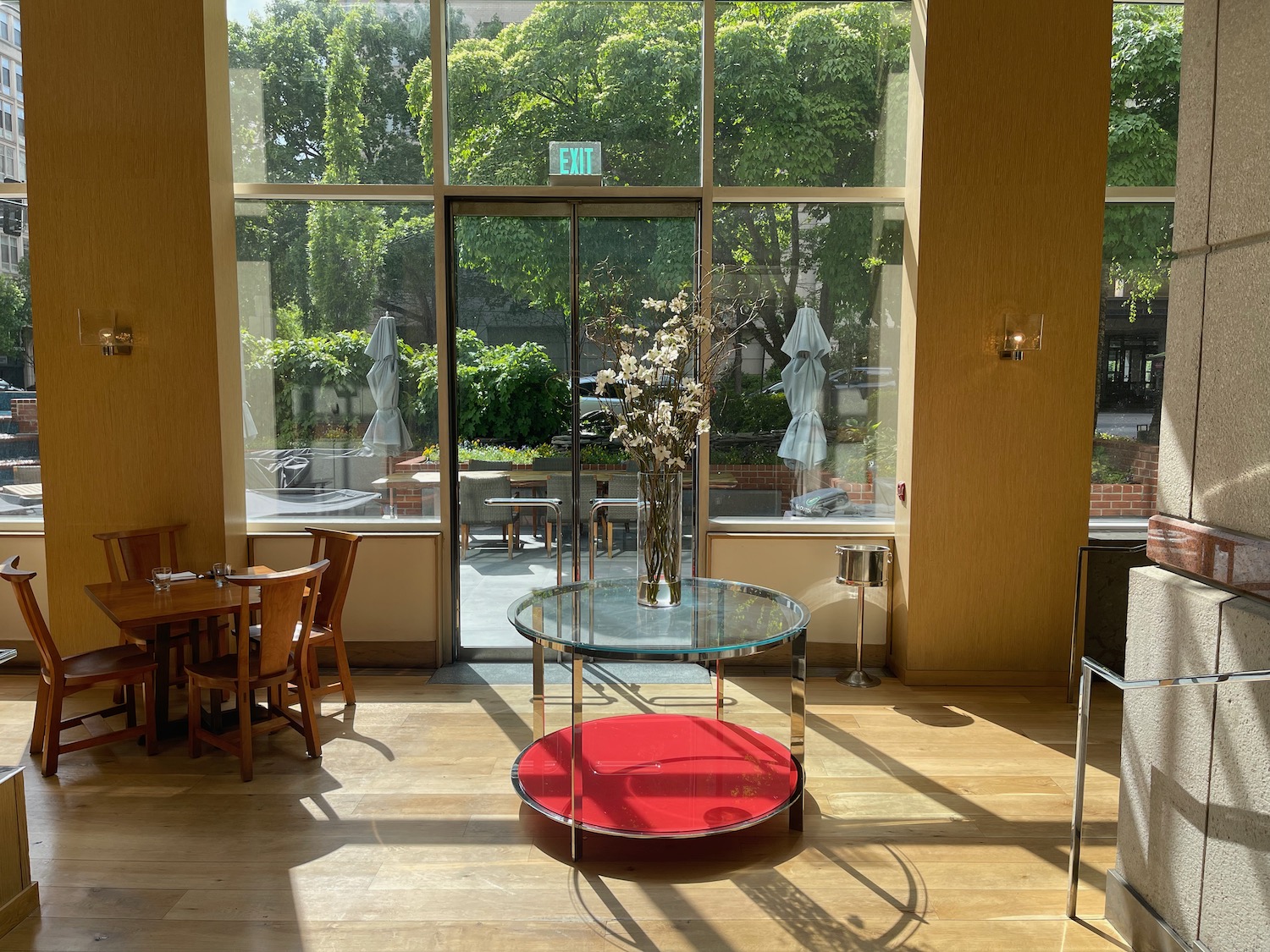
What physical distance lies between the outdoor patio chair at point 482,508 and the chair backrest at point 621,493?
0.62 metres

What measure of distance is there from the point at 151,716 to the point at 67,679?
1.33 feet

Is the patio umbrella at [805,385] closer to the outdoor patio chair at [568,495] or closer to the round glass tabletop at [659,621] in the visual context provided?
the outdoor patio chair at [568,495]

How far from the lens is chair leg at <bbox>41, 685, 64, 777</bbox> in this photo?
164 inches

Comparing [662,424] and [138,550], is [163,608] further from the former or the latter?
[662,424]

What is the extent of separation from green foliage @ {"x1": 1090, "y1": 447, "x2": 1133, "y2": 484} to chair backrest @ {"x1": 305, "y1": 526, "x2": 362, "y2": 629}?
4510mm

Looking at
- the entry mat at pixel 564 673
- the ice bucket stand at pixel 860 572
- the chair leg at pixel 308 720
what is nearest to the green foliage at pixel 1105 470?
the ice bucket stand at pixel 860 572

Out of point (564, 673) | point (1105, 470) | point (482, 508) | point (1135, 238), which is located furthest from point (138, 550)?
point (1135, 238)

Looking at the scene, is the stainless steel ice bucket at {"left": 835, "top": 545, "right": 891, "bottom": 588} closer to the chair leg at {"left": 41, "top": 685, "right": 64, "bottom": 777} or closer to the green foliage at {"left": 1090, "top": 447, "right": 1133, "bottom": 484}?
the green foliage at {"left": 1090, "top": 447, "right": 1133, "bottom": 484}

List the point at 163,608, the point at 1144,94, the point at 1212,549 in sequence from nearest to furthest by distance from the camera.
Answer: the point at 1212,549 < the point at 163,608 < the point at 1144,94

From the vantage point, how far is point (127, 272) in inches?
209

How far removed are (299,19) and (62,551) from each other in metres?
3.50

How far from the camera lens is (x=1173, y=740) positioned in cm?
274

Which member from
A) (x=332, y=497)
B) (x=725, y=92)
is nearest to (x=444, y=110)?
(x=725, y=92)

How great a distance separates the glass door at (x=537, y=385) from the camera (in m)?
5.88
